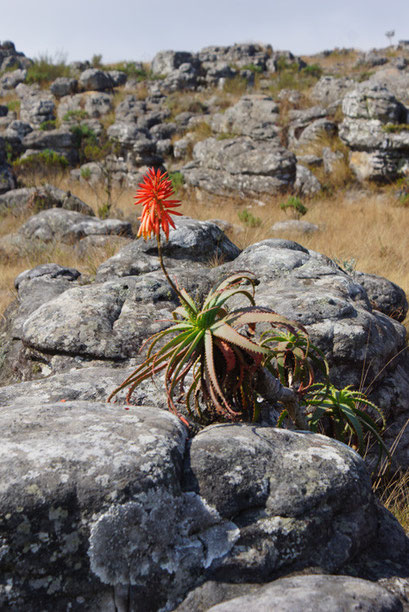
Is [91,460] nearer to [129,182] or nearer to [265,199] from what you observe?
[265,199]

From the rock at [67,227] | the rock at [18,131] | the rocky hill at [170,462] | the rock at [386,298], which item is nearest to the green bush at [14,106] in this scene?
the rock at [18,131]

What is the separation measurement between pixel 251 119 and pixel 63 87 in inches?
435

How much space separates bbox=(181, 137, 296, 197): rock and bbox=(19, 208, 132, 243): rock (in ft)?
18.3

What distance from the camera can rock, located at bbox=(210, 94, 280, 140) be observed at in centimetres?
1441

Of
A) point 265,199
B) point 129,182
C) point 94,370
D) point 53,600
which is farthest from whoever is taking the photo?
point 129,182


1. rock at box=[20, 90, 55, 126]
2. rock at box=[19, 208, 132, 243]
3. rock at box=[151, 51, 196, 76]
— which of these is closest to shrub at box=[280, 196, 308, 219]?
rock at box=[19, 208, 132, 243]

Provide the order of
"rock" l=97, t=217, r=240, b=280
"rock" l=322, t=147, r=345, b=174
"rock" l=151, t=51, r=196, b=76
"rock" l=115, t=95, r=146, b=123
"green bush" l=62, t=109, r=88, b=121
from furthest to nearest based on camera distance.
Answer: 1. "rock" l=151, t=51, r=196, b=76
2. "green bush" l=62, t=109, r=88, b=121
3. "rock" l=115, t=95, r=146, b=123
4. "rock" l=322, t=147, r=345, b=174
5. "rock" l=97, t=217, r=240, b=280

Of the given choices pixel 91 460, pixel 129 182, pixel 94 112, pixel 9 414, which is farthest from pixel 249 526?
pixel 94 112

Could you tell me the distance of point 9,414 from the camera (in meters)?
1.87

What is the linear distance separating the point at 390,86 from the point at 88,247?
13.5 m

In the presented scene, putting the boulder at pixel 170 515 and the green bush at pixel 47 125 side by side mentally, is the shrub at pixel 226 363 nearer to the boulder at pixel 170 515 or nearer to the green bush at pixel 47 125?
the boulder at pixel 170 515

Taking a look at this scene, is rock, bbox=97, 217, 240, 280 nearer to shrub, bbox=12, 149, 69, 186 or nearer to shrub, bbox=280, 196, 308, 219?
shrub, bbox=280, 196, 308, 219

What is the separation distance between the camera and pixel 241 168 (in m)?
12.9

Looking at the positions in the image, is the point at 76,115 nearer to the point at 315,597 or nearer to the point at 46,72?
the point at 46,72
